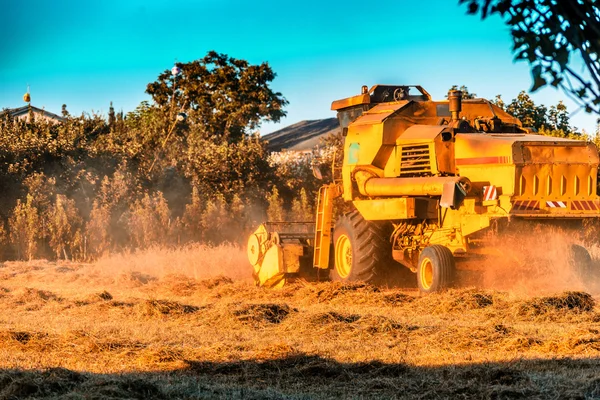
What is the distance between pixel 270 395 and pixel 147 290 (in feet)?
29.9

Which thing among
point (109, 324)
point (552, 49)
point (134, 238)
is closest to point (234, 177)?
point (134, 238)

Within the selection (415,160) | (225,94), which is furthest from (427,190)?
(225,94)

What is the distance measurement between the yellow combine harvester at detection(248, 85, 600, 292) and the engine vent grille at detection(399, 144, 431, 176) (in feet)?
0.06

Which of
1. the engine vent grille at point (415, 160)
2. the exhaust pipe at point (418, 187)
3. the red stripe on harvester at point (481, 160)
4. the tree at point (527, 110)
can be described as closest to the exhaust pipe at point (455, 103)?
the engine vent grille at point (415, 160)

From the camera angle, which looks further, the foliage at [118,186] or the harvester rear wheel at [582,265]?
the foliage at [118,186]

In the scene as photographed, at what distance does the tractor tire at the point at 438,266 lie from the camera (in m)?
13.5

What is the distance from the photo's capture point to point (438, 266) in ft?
44.4

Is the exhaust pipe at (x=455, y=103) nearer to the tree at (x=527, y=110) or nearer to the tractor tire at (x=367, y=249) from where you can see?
the tractor tire at (x=367, y=249)

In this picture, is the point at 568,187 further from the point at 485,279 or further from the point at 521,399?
the point at 521,399

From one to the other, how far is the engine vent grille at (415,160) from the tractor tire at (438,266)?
126 cm

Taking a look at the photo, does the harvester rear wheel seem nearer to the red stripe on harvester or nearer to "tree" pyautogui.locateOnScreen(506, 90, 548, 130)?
the red stripe on harvester

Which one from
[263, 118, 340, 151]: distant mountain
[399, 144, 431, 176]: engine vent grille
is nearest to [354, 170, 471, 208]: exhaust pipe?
[399, 144, 431, 176]: engine vent grille

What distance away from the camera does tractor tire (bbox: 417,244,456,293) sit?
13.5 m

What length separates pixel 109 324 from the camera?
11.1 metres
